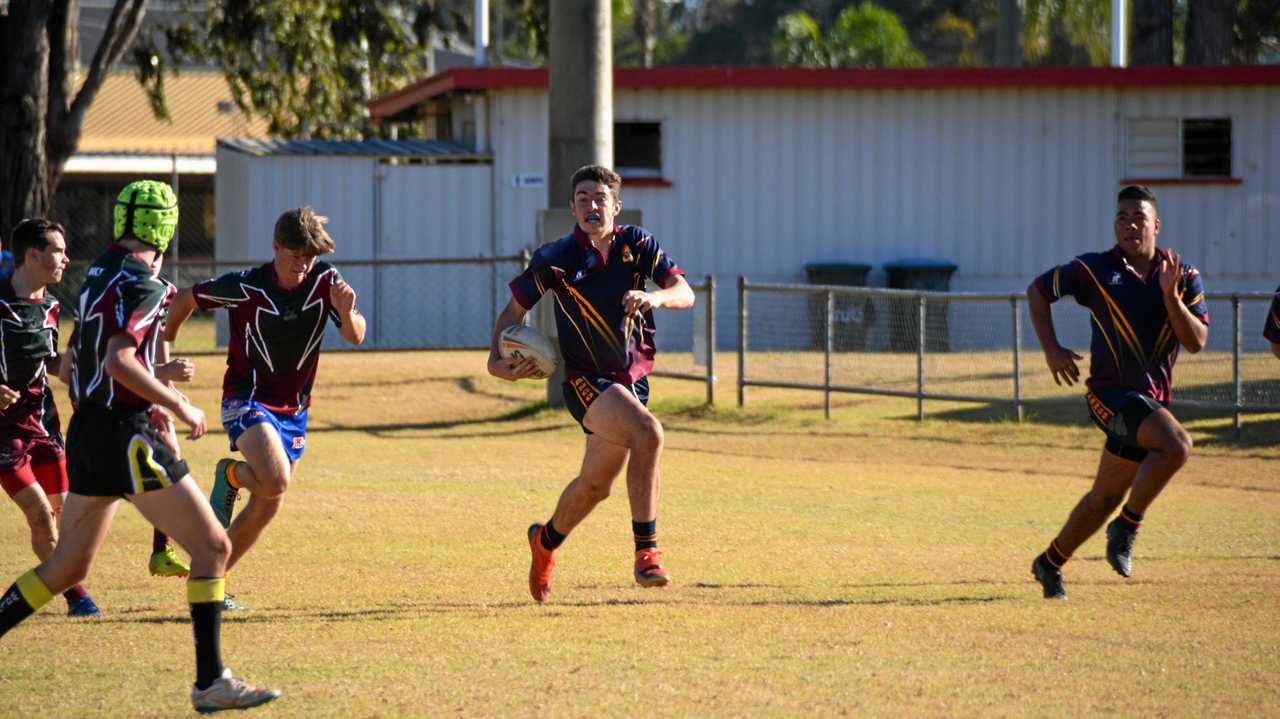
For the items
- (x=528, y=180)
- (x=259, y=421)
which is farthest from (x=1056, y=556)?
(x=528, y=180)

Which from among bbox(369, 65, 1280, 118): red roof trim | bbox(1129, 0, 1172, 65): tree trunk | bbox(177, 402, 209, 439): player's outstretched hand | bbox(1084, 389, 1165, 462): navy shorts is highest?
bbox(1129, 0, 1172, 65): tree trunk

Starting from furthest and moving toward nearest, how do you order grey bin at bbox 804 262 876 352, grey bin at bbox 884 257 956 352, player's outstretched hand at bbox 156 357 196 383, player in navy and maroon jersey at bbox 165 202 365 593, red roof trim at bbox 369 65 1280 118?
red roof trim at bbox 369 65 1280 118 < grey bin at bbox 804 262 876 352 < grey bin at bbox 884 257 956 352 < player in navy and maroon jersey at bbox 165 202 365 593 < player's outstretched hand at bbox 156 357 196 383

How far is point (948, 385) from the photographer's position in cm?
1930

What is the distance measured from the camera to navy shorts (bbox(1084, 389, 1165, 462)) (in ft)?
27.1

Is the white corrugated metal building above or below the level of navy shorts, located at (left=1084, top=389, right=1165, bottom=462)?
above

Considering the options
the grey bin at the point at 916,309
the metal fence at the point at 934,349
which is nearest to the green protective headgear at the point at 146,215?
the metal fence at the point at 934,349

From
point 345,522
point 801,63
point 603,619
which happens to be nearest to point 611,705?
point 603,619

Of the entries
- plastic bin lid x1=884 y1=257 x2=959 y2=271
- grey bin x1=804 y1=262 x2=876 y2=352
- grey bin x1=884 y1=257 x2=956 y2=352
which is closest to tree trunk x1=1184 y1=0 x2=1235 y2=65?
grey bin x1=884 y1=257 x2=956 y2=352

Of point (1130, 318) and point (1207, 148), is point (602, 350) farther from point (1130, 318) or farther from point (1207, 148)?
point (1207, 148)

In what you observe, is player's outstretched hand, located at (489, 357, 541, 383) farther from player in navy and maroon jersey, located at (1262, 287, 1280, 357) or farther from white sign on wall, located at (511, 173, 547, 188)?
white sign on wall, located at (511, 173, 547, 188)

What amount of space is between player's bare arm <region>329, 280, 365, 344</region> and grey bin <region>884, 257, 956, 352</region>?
1184 cm

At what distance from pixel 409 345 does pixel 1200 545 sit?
1639cm

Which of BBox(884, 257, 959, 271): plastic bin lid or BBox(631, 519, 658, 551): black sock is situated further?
BBox(884, 257, 959, 271): plastic bin lid

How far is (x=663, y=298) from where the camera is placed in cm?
811
